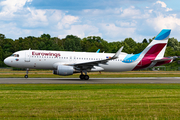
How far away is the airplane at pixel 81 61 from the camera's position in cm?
3278

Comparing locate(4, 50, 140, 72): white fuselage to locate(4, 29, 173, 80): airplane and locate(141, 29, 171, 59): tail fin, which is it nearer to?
locate(4, 29, 173, 80): airplane

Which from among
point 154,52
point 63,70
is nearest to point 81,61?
point 63,70

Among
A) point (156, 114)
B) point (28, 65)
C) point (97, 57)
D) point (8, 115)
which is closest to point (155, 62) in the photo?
point (97, 57)

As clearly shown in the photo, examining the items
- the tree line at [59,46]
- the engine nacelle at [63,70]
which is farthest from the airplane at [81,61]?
the tree line at [59,46]

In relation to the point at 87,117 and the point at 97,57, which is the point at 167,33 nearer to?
the point at 97,57

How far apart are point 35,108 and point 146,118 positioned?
5305 millimetres

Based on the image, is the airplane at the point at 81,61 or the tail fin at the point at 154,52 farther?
the tail fin at the point at 154,52

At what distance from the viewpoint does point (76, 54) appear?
3503cm

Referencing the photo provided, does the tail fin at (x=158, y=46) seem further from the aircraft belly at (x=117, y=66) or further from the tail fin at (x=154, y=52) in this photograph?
the aircraft belly at (x=117, y=66)

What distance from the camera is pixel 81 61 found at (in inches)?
1369

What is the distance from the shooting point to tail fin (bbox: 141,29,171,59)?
3734 centimetres

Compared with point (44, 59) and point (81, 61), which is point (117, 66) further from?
point (44, 59)


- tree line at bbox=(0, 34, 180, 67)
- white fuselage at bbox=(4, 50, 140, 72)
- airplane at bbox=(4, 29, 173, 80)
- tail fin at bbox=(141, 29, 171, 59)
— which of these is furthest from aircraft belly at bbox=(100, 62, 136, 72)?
tree line at bbox=(0, 34, 180, 67)

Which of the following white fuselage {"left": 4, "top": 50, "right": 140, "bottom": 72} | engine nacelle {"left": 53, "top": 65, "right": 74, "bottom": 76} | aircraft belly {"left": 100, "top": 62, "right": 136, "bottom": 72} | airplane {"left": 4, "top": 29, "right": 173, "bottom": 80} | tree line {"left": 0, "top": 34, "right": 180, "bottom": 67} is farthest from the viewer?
tree line {"left": 0, "top": 34, "right": 180, "bottom": 67}
